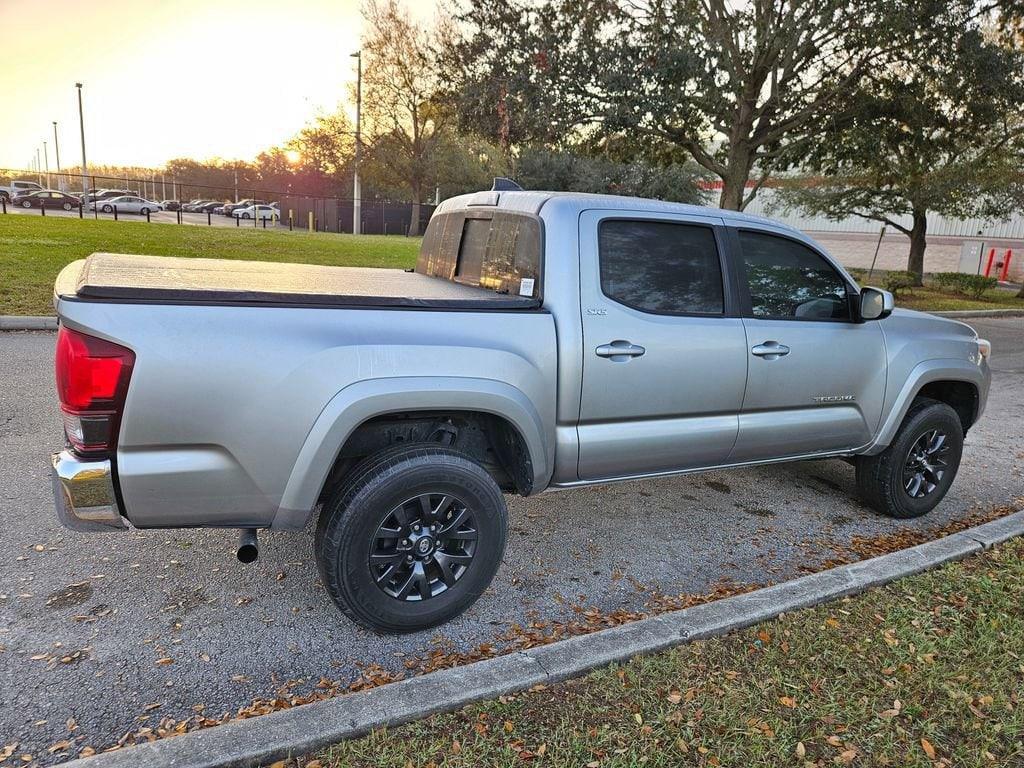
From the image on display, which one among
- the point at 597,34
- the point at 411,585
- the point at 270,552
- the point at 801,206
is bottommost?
the point at 270,552

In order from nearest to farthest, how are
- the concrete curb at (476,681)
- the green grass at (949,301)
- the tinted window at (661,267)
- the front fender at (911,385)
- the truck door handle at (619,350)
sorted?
1. the concrete curb at (476,681)
2. the truck door handle at (619,350)
3. the tinted window at (661,267)
4. the front fender at (911,385)
5. the green grass at (949,301)

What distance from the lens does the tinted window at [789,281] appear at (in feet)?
12.5

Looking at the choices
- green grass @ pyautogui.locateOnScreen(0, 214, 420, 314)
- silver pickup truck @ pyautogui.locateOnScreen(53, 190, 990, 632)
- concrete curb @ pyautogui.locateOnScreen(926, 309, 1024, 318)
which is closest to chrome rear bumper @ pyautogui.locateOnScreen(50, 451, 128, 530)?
silver pickup truck @ pyautogui.locateOnScreen(53, 190, 990, 632)

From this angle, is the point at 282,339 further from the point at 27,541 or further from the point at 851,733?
the point at 851,733

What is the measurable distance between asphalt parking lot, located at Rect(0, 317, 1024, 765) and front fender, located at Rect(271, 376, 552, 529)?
0.62m

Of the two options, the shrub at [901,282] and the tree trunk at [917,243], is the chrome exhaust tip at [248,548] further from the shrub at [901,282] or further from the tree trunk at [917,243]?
the tree trunk at [917,243]

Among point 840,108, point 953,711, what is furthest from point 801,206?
point 953,711

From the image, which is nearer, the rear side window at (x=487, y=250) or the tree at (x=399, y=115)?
the rear side window at (x=487, y=250)

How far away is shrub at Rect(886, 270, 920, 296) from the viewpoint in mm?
19453

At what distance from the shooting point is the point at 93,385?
2336mm

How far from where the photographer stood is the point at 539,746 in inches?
90.7

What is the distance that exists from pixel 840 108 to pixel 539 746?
1397 centimetres

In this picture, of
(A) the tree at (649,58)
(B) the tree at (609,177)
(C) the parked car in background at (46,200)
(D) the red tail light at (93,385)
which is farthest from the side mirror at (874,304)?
(C) the parked car in background at (46,200)

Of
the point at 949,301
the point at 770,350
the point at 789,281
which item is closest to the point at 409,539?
the point at 770,350
